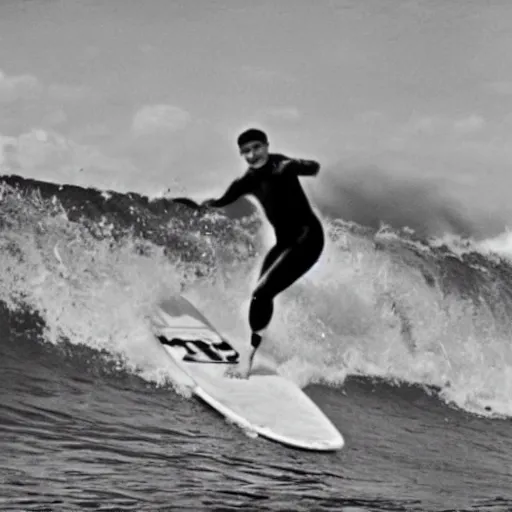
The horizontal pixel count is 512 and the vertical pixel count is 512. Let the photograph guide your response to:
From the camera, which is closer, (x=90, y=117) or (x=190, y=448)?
(x=190, y=448)

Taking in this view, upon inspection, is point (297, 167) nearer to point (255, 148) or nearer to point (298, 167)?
point (298, 167)

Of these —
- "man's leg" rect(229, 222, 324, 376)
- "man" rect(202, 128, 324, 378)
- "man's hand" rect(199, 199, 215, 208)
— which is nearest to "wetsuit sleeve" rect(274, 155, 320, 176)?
"man" rect(202, 128, 324, 378)

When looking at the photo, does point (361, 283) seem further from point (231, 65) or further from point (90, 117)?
point (90, 117)

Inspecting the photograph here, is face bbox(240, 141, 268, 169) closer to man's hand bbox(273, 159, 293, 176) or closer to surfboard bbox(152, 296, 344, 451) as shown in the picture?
man's hand bbox(273, 159, 293, 176)

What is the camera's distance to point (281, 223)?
3965 mm

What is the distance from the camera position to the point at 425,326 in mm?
5230

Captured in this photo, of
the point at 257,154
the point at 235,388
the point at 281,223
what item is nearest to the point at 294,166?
the point at 257,154

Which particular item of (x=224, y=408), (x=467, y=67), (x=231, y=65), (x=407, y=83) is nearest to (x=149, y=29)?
(x=231, y=65)

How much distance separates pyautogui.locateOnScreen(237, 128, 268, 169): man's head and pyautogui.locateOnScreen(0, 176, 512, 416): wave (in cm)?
34

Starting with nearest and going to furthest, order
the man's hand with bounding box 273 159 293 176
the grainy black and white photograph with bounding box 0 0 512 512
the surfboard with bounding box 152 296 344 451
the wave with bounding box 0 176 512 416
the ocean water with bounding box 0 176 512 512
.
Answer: the ocean water with bounding box 0 176 512 512, the surfboard with bounding box 152 296 344 451, the grainy black and white photograph with bounding box 0 0 512 512, the man's hand with bounding box 273 159 293 176, the wave with bounding box 0 176 512 416

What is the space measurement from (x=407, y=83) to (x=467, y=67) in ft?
1.40

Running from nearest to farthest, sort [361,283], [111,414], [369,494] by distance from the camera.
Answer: [369,494], [111,414], [361,283]

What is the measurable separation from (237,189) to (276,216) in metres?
0.26

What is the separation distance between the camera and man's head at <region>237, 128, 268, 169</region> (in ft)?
12.9
